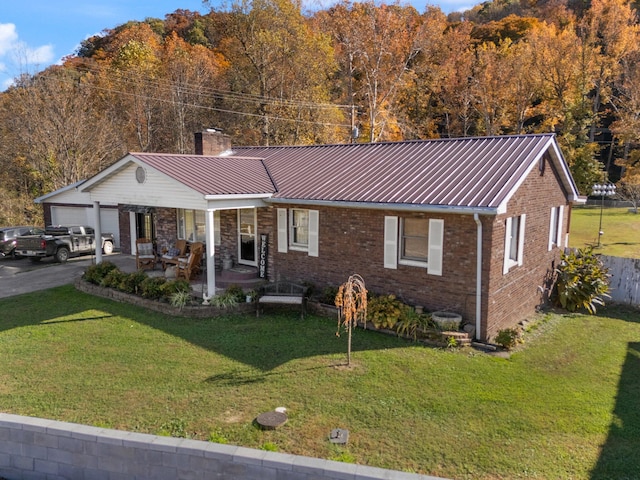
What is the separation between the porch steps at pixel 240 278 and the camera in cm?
1348

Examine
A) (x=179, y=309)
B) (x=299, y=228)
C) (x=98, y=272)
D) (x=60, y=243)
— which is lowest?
(x=179, y=309)

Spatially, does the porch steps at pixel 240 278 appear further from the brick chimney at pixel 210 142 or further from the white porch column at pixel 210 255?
the brick chimney at pixel 210 142

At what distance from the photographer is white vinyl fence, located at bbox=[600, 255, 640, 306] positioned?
13.8 metres

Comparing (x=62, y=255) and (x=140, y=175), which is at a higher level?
(x=140, y=175)

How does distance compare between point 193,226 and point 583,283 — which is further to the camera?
point 193,226

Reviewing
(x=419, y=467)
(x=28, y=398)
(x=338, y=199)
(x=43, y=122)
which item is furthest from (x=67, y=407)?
(x=43, y=122)

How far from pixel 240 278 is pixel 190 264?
157 cm

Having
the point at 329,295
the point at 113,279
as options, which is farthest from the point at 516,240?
the point at 113,279

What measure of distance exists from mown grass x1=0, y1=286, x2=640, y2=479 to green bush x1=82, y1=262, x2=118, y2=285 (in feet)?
9.67

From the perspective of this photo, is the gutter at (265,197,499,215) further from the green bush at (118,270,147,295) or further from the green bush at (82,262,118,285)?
the green bush at (82,262,118,285)

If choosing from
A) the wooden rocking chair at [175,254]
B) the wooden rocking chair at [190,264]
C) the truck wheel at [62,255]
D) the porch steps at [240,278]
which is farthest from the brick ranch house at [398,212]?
the truck wheel at [62,255]

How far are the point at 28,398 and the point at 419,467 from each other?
6186 millimetres

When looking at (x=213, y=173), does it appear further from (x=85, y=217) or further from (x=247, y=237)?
(x=85, y=217)

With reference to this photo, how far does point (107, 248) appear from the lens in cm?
2139
